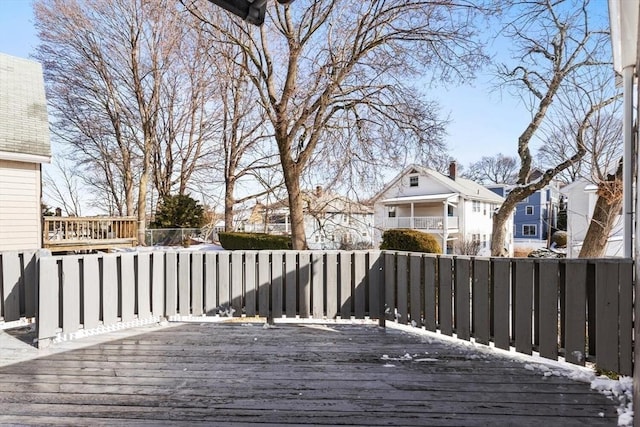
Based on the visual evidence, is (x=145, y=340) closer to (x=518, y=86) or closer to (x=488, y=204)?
(x=518, y=86)

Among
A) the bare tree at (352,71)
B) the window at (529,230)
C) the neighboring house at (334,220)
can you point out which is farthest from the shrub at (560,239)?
the bare tree at (352,71)

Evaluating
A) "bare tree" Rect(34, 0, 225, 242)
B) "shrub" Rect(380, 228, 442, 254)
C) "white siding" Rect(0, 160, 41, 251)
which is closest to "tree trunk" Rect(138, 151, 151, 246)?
"bare tree" Rect(34, 0, 225, 242)

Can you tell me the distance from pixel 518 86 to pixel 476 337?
7482 millimetres

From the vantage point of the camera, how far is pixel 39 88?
10.8m

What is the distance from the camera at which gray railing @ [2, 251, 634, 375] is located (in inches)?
111

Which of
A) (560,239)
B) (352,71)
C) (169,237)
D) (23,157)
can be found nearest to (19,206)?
(23,157)

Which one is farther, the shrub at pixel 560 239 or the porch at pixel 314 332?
the shrub at pixel 560 239

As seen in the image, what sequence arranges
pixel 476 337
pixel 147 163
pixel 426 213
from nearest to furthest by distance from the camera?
pixel 476 337 → pixel 147 163 → pixel 426 213

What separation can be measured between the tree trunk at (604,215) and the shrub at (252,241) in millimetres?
8432

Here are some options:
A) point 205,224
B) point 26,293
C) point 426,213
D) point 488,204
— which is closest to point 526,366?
point 26,293

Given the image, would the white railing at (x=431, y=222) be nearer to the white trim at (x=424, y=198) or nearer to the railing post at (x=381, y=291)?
the white trim at (x=424, y=198)

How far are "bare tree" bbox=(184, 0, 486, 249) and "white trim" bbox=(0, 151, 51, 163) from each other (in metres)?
5.21

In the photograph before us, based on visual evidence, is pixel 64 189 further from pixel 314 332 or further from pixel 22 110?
pixel 314 332

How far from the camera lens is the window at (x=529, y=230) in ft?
88.4
